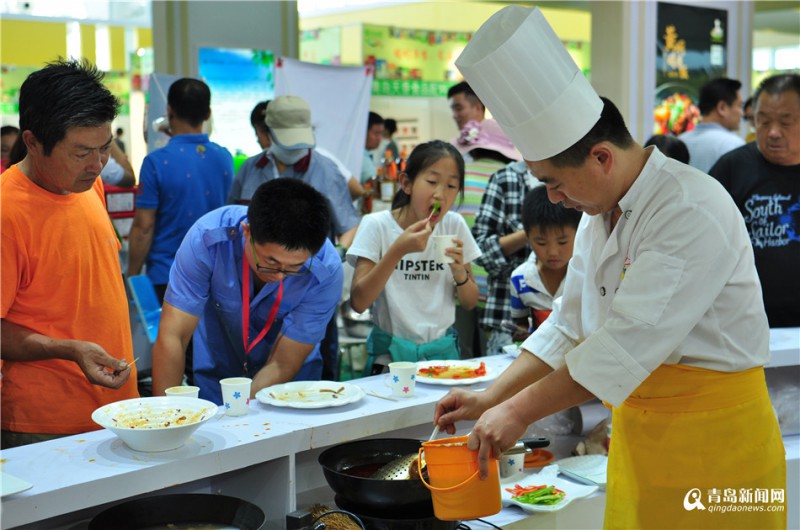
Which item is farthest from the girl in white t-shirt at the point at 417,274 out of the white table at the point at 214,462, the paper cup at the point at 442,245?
the white table at the point at 214,462

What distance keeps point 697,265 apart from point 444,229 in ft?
5.45

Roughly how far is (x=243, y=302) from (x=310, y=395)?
445mm

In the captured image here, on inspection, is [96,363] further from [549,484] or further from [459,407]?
[549,484]

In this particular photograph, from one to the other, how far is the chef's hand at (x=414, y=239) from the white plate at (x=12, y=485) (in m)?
1.56

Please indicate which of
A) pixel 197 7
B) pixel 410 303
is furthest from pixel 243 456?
pixel 197 7

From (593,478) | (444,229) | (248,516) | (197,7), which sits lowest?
(593,478)

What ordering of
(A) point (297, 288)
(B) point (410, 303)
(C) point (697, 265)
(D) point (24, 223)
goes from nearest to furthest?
(C) point (697, 265), (D) point (24, 223), (A) point (297, 288), (B) point (410, 303)

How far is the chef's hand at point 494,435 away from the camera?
5.41ft

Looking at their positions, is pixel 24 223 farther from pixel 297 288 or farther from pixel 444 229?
pixel 444 229

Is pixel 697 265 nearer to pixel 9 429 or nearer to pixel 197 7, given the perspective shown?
pixel 9 429

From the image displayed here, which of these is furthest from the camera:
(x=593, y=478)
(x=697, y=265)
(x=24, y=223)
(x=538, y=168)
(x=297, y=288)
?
(x=297, y=288)

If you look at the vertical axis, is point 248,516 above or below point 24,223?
below

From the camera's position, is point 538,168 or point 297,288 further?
point 297,288

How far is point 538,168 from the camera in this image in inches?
68.4
